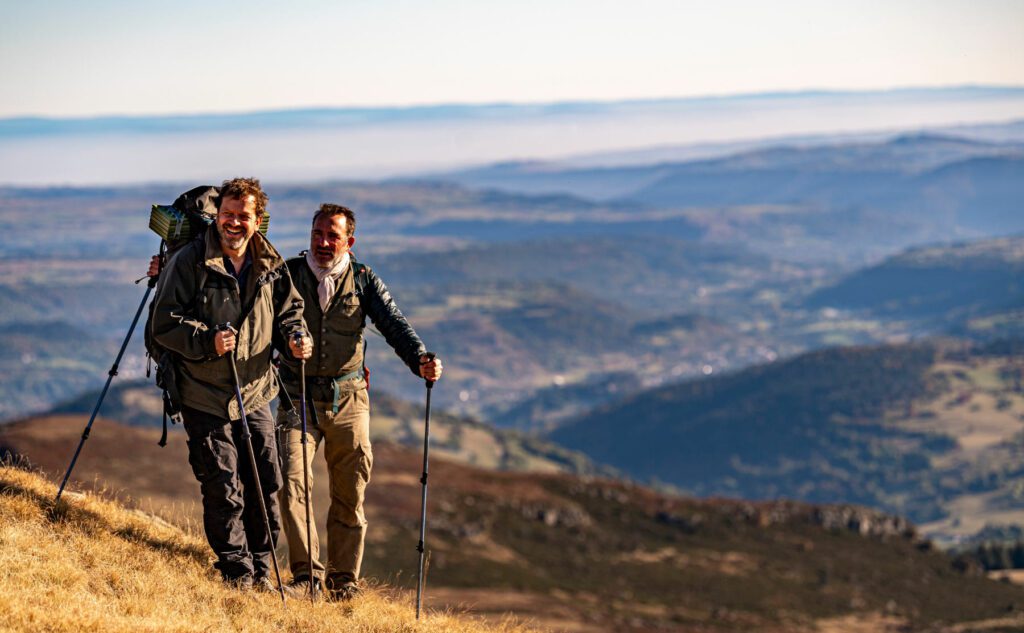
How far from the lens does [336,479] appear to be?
1371cm

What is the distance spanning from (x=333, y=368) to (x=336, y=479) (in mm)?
1386

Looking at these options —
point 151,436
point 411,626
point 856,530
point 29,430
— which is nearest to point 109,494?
point 411,626

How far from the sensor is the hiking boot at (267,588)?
12.8 meters

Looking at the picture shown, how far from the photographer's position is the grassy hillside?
322 feet

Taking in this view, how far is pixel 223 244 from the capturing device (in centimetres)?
1219

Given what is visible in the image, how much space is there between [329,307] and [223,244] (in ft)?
5.16

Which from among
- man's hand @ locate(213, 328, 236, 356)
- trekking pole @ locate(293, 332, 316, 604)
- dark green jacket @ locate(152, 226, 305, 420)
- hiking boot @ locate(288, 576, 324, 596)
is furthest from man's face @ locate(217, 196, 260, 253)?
hiking boot @ locate(288, 576, 324, 596)

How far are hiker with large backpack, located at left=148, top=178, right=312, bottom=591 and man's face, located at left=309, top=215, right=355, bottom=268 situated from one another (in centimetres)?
61

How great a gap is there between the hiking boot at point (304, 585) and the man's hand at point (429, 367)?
8.79 ft

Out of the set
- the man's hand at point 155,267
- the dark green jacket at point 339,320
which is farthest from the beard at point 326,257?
the man's hand at point 155,267

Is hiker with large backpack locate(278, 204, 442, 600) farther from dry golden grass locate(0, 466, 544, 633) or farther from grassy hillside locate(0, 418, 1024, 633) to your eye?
grassy hillside locate(0, 418, 1024, 633)

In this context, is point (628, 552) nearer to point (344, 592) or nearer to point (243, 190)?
point (344, 592)

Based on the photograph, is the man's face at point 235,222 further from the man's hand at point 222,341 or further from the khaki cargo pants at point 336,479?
the khaki cargo pants at point 336,479

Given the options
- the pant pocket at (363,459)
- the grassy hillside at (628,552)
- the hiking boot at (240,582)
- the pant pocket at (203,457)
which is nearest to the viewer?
the pant pocket at (203,457)
